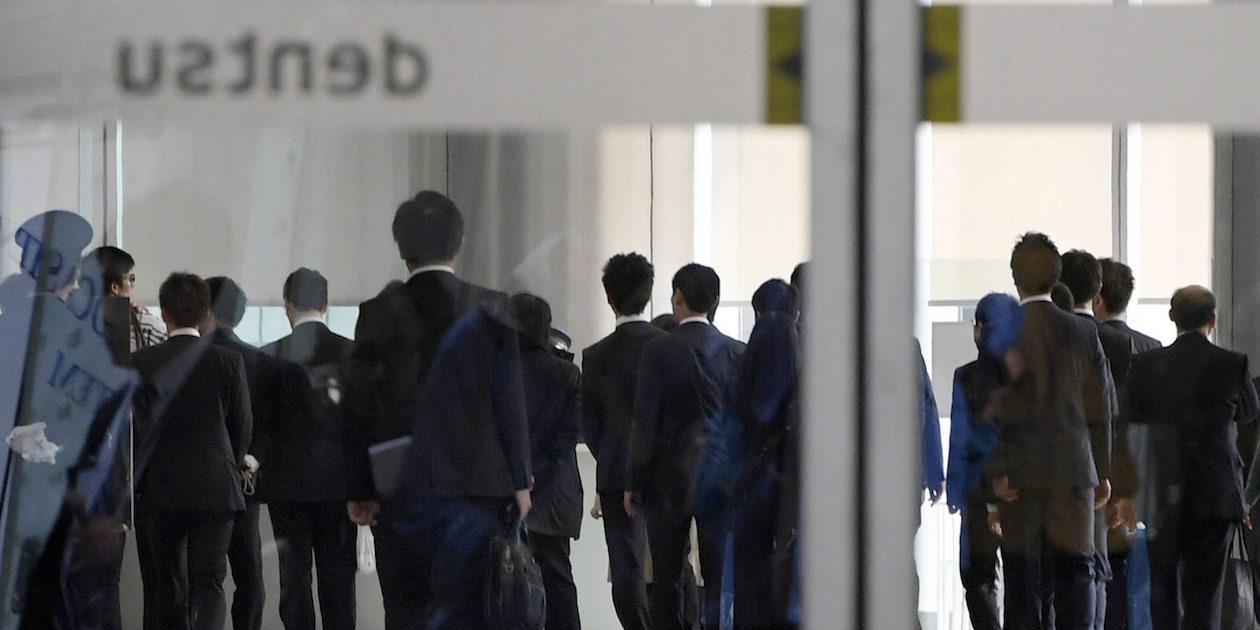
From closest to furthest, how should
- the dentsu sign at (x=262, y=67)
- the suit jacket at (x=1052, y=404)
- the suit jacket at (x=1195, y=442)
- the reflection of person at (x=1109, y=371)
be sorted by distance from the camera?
the dentsu sign at (x=262, y=67), the reflection of person at (x=1109, y=371), the suit jacket at (x=1052, y=404), the suit jacket at (x=1195, y=442)

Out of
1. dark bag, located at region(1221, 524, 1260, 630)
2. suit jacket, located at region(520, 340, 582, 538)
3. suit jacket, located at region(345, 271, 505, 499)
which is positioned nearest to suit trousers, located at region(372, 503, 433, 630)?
suit jacket, located at region(345, 271, 505, 499)

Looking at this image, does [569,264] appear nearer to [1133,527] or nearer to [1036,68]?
[1036,68]

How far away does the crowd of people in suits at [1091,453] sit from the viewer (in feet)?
7.61

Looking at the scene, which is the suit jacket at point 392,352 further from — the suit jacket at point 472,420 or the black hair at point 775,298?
the black hair at point 775,298

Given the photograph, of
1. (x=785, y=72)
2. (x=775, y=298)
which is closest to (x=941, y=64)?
(x=785, y=72)

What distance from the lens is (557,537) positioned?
2.35 meters

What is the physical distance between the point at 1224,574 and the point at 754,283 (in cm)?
180

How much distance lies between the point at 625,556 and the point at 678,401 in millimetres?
286

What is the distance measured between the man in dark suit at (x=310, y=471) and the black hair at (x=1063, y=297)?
121cm

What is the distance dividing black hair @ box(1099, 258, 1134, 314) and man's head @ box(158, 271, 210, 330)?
4.90 ft

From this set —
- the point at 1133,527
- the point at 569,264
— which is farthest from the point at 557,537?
the point at 1133,527

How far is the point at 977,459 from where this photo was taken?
94.7 inches

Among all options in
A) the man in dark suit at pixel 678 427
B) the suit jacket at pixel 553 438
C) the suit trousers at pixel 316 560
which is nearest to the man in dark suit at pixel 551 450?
the suit jacket at pixel 553 438

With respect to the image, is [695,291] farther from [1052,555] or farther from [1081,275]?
[1052,555]
